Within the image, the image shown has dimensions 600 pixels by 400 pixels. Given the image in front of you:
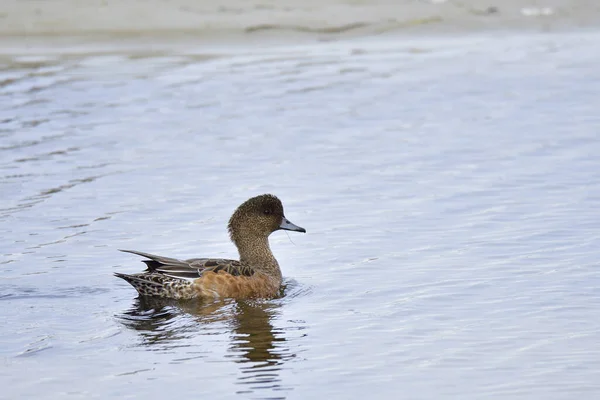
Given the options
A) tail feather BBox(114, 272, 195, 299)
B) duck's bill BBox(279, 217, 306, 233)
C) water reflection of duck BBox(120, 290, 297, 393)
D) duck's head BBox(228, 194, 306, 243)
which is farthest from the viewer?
duck's head BBox(228, 194, 306, 243)

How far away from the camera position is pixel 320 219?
9391 mm

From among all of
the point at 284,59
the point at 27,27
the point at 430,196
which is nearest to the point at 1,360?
the point at 430,196

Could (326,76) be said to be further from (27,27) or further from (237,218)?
(237,218)

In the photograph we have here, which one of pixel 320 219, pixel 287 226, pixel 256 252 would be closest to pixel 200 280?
pixel 256 252

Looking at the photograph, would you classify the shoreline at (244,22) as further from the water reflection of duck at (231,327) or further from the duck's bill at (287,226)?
the water reflection of duck at (231,327)

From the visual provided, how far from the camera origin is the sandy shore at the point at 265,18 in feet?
60.9

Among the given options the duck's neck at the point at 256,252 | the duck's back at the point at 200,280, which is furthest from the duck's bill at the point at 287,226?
the duck's back at the point at 200,280

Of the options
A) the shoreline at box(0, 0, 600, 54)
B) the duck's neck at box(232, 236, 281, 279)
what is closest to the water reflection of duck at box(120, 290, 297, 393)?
the duck's neck at box(232, 236, 281, 279)

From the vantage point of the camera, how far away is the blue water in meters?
6.15

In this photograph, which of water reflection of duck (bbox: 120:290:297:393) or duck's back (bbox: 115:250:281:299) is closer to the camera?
water reflection of duck (bbox: 120:290:297:393)

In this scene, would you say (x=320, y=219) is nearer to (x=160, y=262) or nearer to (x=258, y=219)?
(x=258, y=219)

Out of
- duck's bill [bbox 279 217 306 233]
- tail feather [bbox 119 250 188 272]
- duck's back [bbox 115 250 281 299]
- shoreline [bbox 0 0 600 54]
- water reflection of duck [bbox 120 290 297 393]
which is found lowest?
water reflection of duck [bbox 120 290 297 393]

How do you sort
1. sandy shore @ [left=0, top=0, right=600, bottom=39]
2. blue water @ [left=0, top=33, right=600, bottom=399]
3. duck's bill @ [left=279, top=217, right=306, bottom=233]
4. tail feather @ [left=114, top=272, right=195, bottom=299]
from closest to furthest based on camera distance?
1. blue water @ [left=0, top=33, right=600, bottom=399]
2. tail feather @ [left=114, top=272, right=195, bottom=299]
3. duck's bill @ [left=279, top=217, right=306, bottom=233]
4. sandy shore @ [left=0, top=0, right=600, bottom=39]

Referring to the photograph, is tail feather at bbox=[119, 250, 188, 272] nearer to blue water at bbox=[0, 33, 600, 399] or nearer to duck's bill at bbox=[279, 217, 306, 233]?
blue water at bbox=[0, 33, 600, 399]
